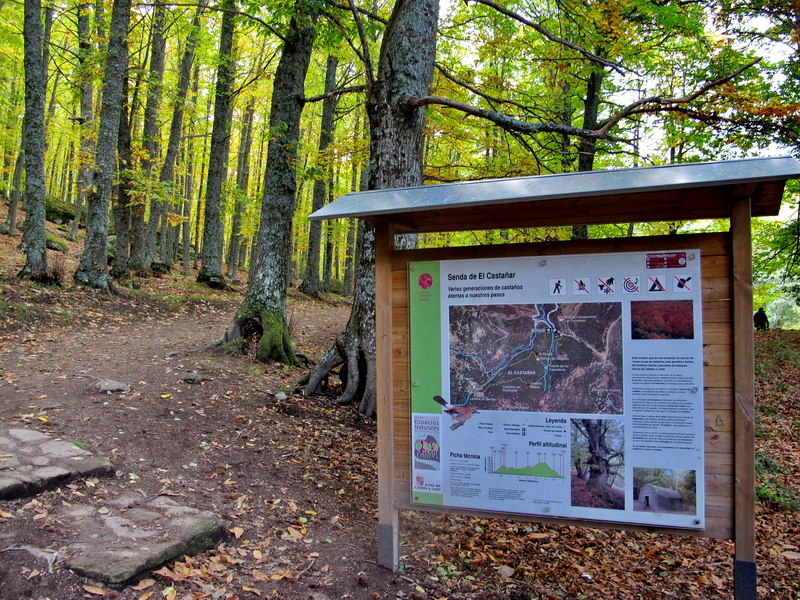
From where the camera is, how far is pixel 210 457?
180 inches

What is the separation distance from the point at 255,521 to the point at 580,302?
2.79 meters

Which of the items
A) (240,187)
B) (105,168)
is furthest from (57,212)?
(105,168)

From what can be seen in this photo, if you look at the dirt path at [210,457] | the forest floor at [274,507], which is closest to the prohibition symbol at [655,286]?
the forest floor at [274,507]

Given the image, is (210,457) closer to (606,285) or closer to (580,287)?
(580,287)

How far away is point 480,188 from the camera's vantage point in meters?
2.91

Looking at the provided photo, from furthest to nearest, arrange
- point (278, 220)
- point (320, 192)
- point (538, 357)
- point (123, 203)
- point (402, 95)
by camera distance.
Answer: point (320, 192)
point (123, 203)
point (278, 220)
point (402, 95)
point (538, 357)

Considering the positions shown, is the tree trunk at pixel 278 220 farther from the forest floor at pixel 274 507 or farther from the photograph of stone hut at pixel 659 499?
the photograph of stone hut at pixel 659 499

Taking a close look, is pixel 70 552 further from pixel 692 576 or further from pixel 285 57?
pixel 285 57

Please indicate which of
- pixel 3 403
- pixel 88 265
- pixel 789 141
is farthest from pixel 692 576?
pixel 88 265

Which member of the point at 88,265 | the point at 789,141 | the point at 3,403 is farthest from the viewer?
the point at 88,265

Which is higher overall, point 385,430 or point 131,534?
point 385,430

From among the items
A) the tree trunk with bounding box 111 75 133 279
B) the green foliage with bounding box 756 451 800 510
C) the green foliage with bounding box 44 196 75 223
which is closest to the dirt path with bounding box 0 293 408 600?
the green foliage with bounding box 756 451 800 510

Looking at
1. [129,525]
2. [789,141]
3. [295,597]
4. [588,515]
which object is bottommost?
[295,597]

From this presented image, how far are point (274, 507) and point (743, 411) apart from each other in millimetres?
3309
